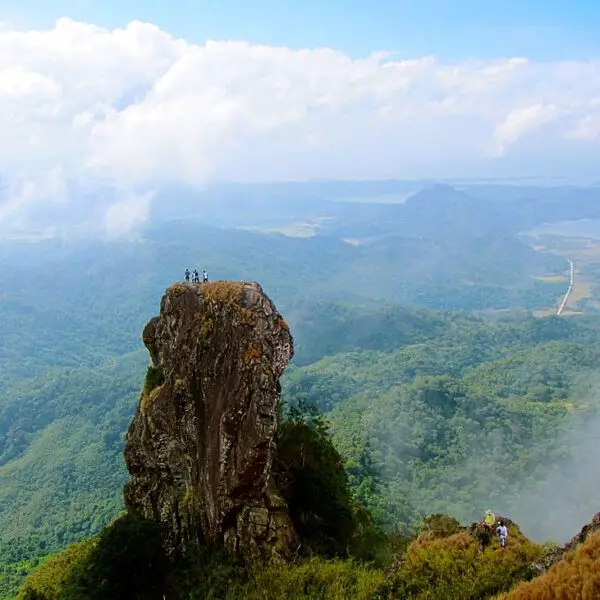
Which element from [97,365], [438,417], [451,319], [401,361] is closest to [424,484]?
[438,417]

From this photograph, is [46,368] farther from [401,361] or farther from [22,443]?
[401,361]

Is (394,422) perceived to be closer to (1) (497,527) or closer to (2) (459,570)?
(1) (497,527)

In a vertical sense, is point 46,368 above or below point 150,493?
below

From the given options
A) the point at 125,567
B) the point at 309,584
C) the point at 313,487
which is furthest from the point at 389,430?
the point at 309,584

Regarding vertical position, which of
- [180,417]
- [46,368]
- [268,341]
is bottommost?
[46,368]

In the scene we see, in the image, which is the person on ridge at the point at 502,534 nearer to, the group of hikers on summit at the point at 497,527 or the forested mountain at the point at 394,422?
the group of hikers on summit at the point at 497,527

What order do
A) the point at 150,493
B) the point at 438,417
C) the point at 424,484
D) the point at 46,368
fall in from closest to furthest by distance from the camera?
the point at 150,493 → the point at 424,484 → the point at 438,417 → the point at 46,368
